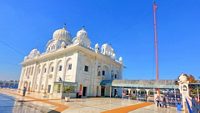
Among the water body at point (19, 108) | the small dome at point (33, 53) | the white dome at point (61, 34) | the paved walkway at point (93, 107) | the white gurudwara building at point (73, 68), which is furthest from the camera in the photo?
the small dome at point (33, 53)

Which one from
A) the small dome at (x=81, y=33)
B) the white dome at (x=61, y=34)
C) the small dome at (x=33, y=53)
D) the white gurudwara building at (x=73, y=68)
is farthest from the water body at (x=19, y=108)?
the small dome at (x=33, y=53)

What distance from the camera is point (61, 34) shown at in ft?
121

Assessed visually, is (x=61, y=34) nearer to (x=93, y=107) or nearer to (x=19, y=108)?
(x=93, y=107)

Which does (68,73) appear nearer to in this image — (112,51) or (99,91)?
(99,91)

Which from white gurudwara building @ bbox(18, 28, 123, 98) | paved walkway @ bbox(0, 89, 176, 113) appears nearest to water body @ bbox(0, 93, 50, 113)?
paved walkway @ bbox(0, 89, 176, 113)

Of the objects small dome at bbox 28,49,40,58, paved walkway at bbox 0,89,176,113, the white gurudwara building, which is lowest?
paved walkway at bbox 0,89,176,113

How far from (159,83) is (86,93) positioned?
12332 mm

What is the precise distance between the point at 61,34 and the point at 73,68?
1476cm

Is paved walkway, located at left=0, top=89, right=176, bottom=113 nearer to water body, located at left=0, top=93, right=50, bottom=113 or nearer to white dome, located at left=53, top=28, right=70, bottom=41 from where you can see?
water body, located at left=0, top=93, right=50, bottom=113

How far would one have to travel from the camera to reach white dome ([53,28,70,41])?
3669 cm

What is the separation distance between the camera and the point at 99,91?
97.8ft

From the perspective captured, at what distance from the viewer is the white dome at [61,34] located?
120 ft

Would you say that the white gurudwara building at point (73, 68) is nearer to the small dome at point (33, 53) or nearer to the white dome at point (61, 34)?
the white dome at point (61, 34)

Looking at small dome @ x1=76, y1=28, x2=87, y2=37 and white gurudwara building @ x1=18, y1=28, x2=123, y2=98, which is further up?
small dome @ x1=76, y1=28, x2=87, y2=37
